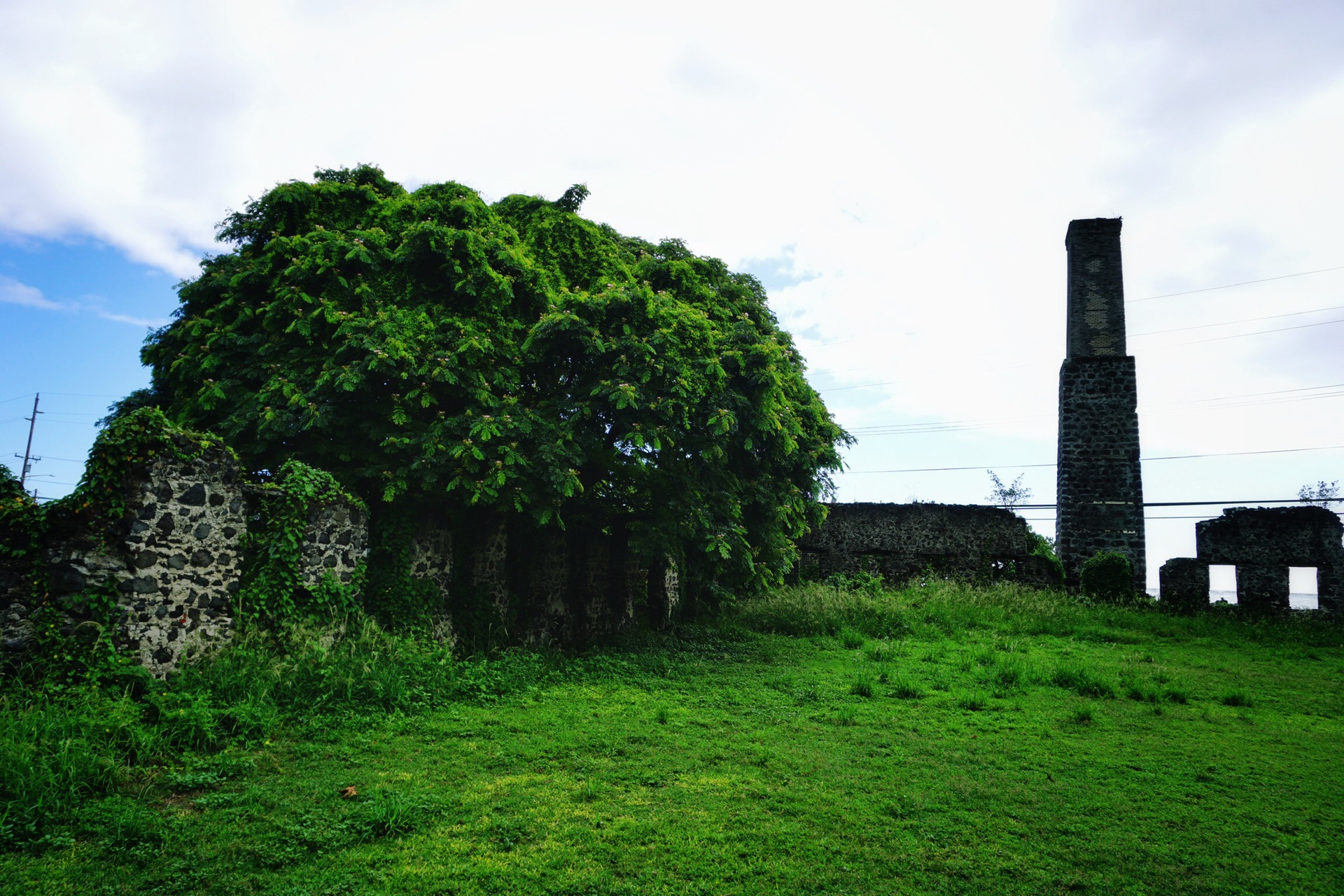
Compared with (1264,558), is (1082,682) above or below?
below

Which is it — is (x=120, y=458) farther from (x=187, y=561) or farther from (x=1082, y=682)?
(x=1082, y=682)

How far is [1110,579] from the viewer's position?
18734mm

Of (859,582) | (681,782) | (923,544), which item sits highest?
(923,544)

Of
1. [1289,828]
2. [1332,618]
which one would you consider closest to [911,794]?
[1289,828]

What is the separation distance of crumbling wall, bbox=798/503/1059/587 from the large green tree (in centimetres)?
1110

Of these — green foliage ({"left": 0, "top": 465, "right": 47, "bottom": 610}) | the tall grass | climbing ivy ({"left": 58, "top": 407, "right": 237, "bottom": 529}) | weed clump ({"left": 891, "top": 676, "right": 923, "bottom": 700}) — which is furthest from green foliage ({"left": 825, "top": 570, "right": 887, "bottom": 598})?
green foliage ({"left": 0, "top": 465, "right": 47, "bottom": 610})

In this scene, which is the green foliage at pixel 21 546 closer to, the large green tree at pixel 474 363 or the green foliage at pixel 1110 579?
the large green tree at pixel 474 363

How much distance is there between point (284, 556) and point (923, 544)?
1836 cm

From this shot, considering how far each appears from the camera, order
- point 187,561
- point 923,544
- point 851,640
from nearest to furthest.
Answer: point 187,561 → point 851,640 → point 923,544

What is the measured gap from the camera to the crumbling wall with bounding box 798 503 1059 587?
70.9 feet

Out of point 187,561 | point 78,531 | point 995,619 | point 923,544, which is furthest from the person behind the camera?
point 923,544

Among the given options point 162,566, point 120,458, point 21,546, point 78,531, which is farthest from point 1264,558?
point 21,546

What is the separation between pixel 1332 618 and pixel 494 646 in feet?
61.9

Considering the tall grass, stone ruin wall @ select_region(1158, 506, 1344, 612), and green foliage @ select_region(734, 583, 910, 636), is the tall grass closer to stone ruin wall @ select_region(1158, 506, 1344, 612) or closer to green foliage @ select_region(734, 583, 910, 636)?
green foliage @ select_region(734, 583, 910, 636)
